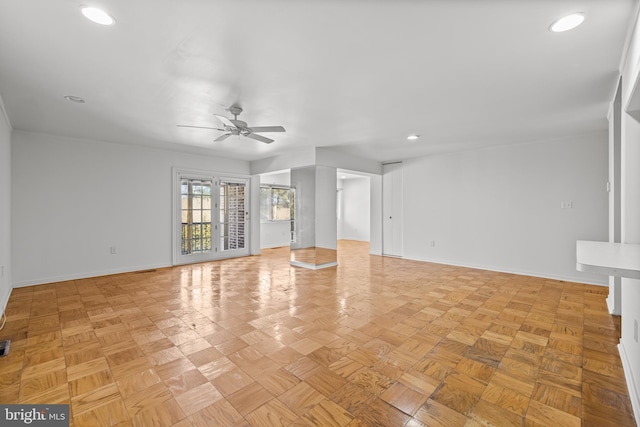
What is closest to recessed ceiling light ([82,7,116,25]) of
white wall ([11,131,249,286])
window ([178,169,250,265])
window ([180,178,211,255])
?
white wall ([11,131,249,286])

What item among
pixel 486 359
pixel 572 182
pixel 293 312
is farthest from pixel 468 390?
pixel 572 182

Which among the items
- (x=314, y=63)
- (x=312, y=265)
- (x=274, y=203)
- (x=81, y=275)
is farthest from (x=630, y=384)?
(x=274, y=203)

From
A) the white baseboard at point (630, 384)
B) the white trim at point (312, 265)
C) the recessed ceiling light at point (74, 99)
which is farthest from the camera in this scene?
the white trim at point (312, 265)

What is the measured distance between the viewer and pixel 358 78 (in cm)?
259

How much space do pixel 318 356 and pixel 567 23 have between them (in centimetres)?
287

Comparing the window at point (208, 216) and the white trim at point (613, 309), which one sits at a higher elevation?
the window at point (208, 216)

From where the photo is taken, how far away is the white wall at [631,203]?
1.73 meters

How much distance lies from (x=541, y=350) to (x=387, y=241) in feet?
15.5

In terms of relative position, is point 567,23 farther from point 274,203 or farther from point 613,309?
point 274,203

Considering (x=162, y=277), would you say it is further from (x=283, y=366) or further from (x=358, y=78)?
(x=358, y=78)

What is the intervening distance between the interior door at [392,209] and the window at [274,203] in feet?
9.37

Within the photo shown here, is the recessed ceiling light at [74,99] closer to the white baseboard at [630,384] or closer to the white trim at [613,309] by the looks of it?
the white baseboard at [630,384]

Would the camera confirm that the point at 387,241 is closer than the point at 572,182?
No

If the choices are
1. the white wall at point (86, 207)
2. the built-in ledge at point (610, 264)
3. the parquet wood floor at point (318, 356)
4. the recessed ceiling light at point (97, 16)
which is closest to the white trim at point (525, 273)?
the parquet wood floor at point (318, 356)
